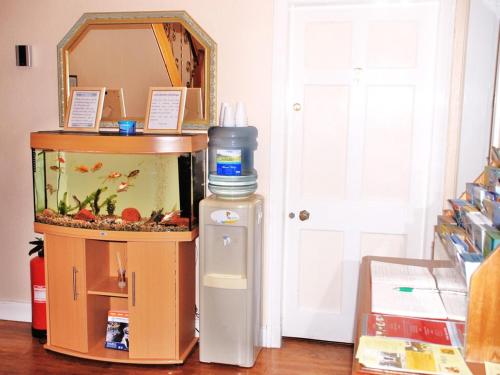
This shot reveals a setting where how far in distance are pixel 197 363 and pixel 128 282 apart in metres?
0.66

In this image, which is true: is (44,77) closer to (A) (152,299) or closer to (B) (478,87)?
(A) (152,299)

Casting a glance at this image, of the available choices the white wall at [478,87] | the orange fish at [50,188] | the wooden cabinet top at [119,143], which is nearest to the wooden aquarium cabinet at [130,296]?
the orange fish at [50,188]

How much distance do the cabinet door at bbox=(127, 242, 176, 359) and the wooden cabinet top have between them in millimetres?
552

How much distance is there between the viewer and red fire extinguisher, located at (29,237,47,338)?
3.56 meters

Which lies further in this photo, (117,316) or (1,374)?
(117,316)

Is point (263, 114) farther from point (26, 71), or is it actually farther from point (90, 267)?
point (26, 71)

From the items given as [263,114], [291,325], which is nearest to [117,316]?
[291,325]

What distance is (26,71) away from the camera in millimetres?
3684

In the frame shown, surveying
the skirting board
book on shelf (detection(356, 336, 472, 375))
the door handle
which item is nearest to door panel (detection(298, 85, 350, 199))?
the door handle

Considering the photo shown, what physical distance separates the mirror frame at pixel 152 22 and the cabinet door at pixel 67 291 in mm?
848

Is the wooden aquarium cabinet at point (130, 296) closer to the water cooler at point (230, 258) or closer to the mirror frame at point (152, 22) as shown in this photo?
the water cooler at point (230, 258)

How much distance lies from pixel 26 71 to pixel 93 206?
118 cm

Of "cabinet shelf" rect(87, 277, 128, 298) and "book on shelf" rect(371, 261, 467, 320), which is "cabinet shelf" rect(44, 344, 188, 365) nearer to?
"cabinet shelf" rect(87, 277, 128, 298)

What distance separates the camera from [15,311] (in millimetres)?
3908
